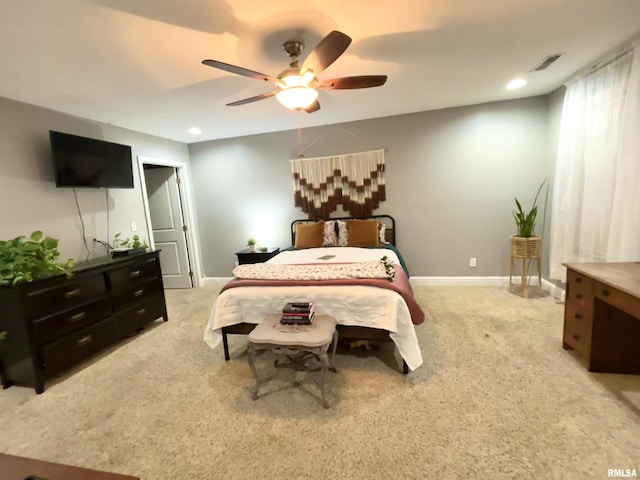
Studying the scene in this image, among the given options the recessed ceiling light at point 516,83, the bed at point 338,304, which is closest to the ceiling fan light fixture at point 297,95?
the bed at point 338,304

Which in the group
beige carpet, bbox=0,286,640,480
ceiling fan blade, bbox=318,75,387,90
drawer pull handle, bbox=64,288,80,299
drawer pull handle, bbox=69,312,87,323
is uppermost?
ceiling fan blade, bbox=318,75,387,90

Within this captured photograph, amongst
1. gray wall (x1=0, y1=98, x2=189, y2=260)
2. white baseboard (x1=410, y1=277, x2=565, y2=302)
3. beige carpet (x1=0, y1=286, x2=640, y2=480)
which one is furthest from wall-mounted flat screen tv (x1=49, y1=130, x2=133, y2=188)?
white baseboard (x1=410, y1=277, x2=565, y2=302)

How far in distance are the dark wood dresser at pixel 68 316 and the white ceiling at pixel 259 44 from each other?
158cm

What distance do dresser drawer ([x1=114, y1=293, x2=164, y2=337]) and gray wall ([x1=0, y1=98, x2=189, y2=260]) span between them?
32.3 inches

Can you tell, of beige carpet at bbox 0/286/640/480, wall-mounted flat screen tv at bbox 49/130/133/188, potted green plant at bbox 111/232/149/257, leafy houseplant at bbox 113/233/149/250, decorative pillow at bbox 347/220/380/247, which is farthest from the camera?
decorative pillow at bbox 347/220/380/247

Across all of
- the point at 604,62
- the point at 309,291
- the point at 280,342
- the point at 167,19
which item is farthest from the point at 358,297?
the point at 604,62

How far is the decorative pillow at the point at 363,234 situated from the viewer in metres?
3.73

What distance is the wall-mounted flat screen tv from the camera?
2.63 metres

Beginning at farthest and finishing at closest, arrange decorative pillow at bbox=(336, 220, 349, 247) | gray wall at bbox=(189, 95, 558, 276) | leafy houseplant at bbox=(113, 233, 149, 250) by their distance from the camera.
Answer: decorative pillow at bbox=(336, 220, 349, 247)
gray wall at bbox=(189, 95, 558, 276)
leafy houseplant at bbox=(113, 233, 149, 250)

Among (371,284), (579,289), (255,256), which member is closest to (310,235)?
(255,256)

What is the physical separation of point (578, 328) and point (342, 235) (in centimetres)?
252

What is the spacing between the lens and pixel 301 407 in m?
1.82

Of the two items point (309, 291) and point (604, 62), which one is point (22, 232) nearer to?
point (309, 291)

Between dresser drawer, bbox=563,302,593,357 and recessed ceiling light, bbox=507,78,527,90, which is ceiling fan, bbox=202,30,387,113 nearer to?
recessed ceiling light, bbox=507,78,527,90
